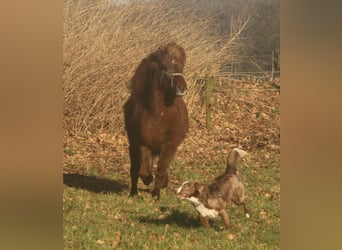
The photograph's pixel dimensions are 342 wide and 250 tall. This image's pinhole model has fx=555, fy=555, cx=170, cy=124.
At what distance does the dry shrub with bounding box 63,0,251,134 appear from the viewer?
15.3 ft

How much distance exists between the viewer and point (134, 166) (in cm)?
486

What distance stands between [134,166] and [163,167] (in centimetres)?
26

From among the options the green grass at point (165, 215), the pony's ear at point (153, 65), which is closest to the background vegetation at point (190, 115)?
the green grass at point (165, 215)

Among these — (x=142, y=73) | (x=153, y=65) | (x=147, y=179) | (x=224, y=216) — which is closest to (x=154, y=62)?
(x=153, y=65)

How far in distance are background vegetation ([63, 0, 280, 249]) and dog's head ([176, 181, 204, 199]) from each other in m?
0.13

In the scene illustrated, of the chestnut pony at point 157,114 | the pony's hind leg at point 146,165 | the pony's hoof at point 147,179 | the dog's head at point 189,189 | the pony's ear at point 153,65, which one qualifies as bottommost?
the dog's head at point 189,189

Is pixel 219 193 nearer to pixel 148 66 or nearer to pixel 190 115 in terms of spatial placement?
pixel 190 115

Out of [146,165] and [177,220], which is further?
[146,165]

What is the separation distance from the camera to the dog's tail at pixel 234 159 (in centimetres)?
454

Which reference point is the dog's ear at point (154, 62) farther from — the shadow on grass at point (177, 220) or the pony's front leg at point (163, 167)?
the shadow on grass at point (177, 220)

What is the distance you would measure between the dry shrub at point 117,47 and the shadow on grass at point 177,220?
0.86 metres

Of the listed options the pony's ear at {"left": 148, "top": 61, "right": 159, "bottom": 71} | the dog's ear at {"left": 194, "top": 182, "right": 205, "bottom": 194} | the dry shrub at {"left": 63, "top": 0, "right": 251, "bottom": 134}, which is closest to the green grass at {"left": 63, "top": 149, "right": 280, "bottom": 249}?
the dog's ear at {"left": 194, "top": 182, "right": 205, "bottom": 194}
